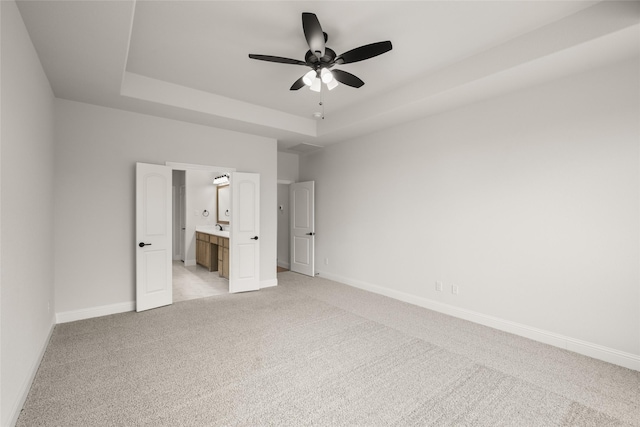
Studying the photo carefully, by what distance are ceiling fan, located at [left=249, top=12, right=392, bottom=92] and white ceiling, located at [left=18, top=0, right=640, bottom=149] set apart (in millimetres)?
252

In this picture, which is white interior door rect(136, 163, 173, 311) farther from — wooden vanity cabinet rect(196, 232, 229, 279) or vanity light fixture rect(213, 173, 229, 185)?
vanity light fixture rect(213, 173, 229, 185)

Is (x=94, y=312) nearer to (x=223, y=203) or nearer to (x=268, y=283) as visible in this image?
(x=268, y=283)

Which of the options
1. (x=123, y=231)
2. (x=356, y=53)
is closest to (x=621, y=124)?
(x=356, y=53)

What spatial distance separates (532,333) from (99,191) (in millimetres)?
5300

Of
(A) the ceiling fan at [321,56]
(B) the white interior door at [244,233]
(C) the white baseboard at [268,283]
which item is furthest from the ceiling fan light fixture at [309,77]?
(C) the white baseboard at [268,283]

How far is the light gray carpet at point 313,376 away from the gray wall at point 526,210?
16.3 inches

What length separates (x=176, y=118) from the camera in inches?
167

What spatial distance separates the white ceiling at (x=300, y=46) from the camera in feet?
7.52

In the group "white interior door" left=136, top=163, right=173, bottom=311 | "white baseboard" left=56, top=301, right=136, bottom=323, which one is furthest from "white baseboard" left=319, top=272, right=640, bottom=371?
"white baseboard" left=56, top=301, right=136, bottom=323

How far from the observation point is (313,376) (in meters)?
2.40

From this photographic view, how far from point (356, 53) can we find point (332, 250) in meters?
3.96

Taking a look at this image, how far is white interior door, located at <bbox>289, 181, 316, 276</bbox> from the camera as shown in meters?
6.12

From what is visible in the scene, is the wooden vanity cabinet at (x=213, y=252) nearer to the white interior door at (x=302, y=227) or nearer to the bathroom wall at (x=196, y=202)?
the bathroom wall at (x=196, y=202)

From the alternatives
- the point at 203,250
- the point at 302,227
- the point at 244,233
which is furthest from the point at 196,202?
the point at 244,233
